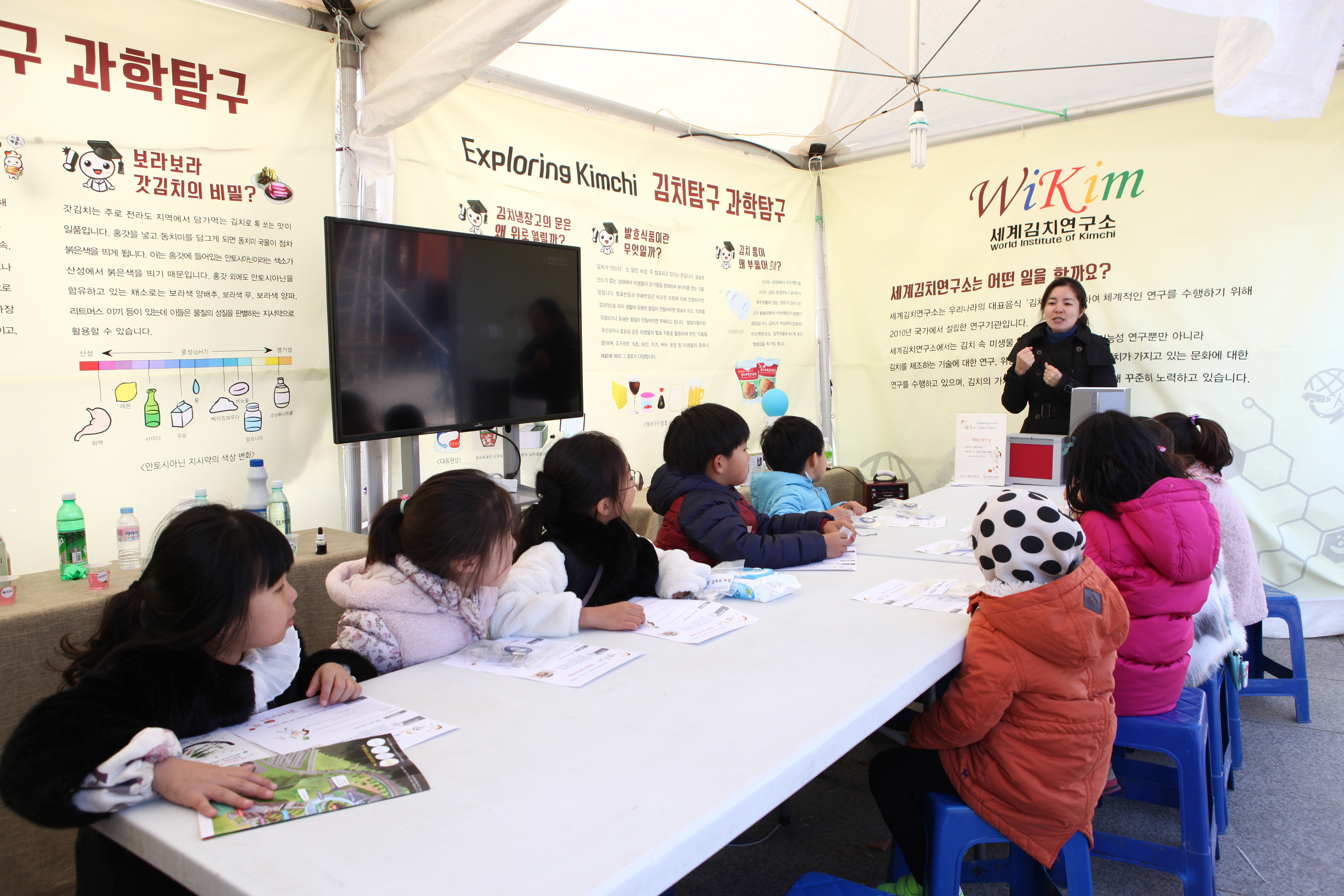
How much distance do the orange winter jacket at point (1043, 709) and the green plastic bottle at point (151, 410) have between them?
7.62 ft

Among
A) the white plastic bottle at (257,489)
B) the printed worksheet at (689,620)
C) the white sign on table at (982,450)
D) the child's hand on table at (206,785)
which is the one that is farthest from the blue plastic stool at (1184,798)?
the white plastic bottle at (257,489)

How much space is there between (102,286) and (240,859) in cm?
205

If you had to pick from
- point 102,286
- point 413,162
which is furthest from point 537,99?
point 102,286

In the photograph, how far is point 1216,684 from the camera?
2.13 m

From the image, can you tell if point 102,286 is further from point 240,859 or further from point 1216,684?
point 1216,684

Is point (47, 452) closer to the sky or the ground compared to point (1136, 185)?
closer to the ground

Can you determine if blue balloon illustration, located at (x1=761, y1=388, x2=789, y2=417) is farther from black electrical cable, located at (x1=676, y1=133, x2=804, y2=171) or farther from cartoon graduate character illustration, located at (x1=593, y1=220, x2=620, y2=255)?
black electrical cable, located at (x1=676, y1=133, x2=804, y2=171)

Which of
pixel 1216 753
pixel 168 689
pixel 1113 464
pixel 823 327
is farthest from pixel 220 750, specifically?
pixel 823 327

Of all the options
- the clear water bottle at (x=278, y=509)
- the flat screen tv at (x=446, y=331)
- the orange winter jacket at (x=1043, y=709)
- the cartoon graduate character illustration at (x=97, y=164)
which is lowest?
the orange winter jacket at (x=1043, y=709)

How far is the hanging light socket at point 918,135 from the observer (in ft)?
10.3

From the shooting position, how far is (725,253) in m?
4.50

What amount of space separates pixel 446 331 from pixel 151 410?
91cm

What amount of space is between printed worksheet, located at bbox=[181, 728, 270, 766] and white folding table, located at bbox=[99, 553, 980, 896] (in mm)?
119

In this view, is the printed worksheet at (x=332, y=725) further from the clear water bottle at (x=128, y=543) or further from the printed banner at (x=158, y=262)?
the printed banner at (x=158, y=262)
